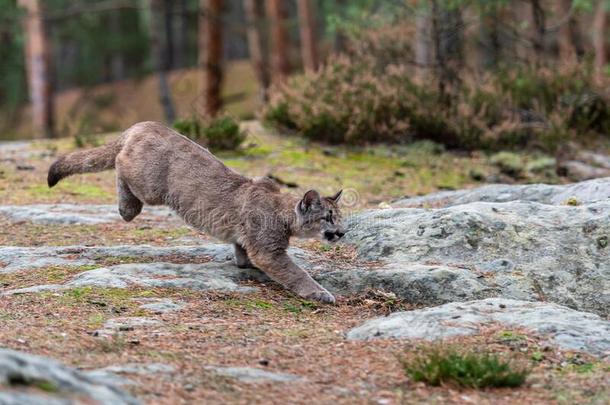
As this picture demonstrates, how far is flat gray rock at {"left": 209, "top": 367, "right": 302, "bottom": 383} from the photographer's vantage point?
4887 millimetres

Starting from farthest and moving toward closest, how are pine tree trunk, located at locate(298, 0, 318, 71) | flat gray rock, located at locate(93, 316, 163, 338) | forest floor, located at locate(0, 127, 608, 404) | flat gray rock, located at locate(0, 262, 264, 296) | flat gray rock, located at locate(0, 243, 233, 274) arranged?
pine tree trunk, located at locate(298, 0, 318, 71), flat gray rock, located at locate(0, 243, 233, 274), flat gray rock, located at locate(0, 262, 264, 296), flat gray rock, located at locate(93, 316, 163, 338), forest floor, located at locate(0, 127, 608, 404)

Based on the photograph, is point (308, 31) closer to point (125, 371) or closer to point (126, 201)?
point (126, 201)

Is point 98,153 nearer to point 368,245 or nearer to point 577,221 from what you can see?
point 368,245

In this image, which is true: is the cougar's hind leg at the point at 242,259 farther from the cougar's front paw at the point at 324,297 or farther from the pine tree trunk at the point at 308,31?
the pine tree trunk at the point at 308,31

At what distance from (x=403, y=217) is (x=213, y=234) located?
5.90 ft

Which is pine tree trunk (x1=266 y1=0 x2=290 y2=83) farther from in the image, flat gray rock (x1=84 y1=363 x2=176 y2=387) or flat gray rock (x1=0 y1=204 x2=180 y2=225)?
flat gray rock (x1=84 y1=363 x2=176 y2=387)

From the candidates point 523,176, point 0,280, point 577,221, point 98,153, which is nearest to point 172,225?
point 98,153

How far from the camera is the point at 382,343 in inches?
225

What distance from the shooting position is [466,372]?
4969 mm

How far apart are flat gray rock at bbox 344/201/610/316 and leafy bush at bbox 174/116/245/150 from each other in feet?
19.9

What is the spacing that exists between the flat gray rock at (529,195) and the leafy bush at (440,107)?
4.02 m

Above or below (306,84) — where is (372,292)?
below

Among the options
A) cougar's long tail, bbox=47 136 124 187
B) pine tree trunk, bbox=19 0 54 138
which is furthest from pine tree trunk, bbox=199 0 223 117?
cougar's long tail, bbox=47 136 124 187

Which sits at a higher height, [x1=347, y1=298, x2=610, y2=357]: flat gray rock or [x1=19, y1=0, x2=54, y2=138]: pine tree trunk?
[x1=19, y1=0, x2=54, y2=138]: pine tree trunk
